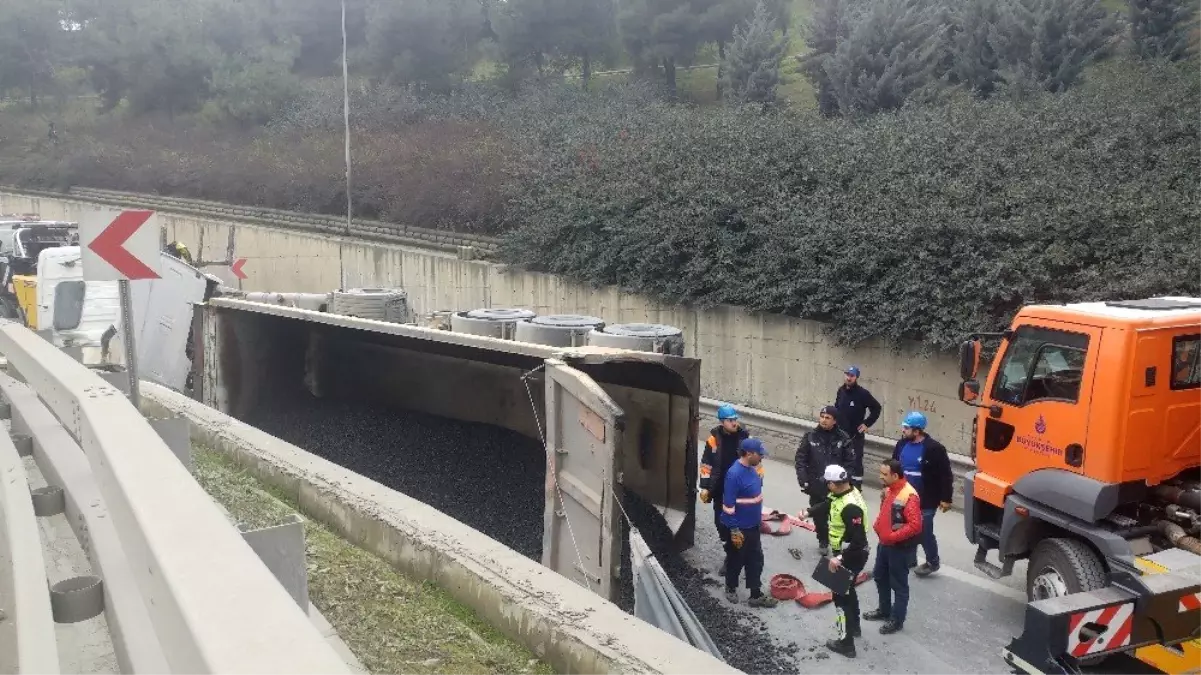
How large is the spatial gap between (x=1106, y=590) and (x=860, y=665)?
5.89 feet

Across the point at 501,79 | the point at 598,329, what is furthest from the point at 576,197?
the point at 501,79

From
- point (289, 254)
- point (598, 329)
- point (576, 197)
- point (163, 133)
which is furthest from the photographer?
point (163, 133)

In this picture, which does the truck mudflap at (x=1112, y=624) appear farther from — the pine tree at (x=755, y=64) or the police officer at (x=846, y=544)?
the pine tree at (x=755, y=64)

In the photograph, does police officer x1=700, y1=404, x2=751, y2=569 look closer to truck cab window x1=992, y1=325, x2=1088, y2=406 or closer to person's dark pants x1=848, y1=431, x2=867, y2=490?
person's dark pants x1=848, y1=431, x2=867, y2=490

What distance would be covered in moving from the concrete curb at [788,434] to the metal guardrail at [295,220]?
33.0ft

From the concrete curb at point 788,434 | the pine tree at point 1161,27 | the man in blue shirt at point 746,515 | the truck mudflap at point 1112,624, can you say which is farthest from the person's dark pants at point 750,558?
the pine tree at point 1161,27

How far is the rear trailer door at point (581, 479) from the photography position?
19.6ft

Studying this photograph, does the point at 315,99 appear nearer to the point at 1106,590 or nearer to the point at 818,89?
the point at 818,89

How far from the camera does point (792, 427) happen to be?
11.8 meters

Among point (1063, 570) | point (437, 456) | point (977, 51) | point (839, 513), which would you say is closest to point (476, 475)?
point (437, 456)

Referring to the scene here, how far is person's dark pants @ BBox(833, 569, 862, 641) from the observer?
6.29m

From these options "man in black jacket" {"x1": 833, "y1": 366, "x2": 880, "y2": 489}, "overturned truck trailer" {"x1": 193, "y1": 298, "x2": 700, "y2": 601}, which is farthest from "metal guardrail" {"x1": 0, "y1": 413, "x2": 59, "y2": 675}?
"man in black jacket" {"x1": 833, "y1": 366, "x2": 880, "y2": 489}

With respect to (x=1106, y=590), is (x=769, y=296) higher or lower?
higher

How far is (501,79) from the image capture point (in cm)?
4047
